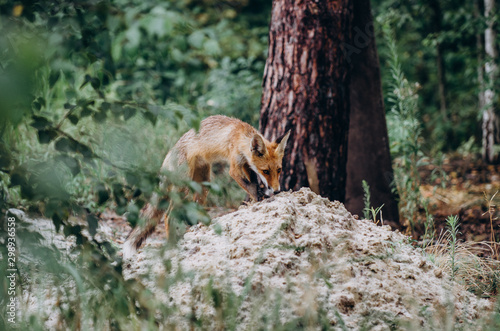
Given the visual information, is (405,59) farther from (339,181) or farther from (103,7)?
(103,7)

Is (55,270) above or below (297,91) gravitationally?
below

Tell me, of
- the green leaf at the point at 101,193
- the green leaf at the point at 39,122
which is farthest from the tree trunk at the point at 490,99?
the green leaf at the point at 39,122

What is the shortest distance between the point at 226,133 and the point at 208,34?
10.5 ft

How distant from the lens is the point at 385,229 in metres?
3.77

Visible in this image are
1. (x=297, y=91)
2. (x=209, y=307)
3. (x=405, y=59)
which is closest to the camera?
(x=209, y=307)

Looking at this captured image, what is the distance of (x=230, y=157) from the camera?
195 inches

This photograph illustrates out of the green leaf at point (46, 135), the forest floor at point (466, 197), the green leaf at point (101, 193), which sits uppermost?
the green leaf at point (46, 135)

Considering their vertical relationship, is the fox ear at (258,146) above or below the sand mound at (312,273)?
above

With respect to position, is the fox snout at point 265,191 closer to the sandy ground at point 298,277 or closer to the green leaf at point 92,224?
the sandy ground at point 298,277

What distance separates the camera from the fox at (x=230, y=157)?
4.52 metres

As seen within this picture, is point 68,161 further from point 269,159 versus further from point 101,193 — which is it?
point 269,159

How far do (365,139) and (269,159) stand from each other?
182 cm

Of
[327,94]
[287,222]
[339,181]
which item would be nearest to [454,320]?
[287,222]

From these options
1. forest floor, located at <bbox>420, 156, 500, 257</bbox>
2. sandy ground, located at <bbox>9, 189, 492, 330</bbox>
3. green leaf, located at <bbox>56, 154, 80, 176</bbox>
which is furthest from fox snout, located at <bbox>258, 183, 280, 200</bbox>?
green leaf, located at <bbox>56, 154, 80, 176</bbox>
